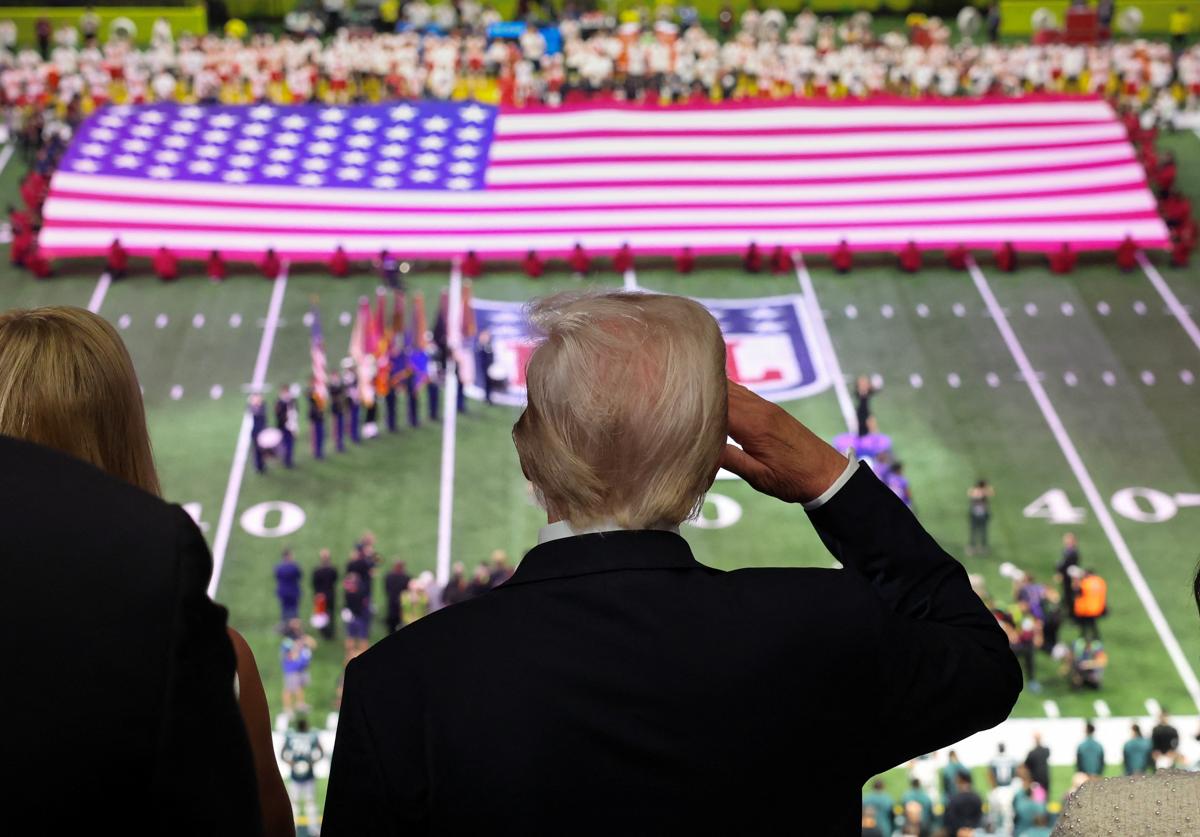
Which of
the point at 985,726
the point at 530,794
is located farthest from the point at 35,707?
the point at 985,726

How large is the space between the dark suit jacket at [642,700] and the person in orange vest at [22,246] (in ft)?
81.4

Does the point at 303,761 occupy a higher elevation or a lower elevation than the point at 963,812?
lower

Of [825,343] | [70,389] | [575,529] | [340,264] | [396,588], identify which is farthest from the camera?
[340,264]

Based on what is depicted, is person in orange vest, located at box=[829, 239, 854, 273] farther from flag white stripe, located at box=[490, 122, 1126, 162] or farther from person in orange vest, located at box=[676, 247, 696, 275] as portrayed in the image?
flag white stripe, located at box=[490, 122, 1126, 162]

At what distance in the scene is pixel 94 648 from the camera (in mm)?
1828

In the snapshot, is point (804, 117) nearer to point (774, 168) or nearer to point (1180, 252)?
point (774, 168)

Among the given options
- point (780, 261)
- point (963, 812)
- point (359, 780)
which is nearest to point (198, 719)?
point (359, 780)

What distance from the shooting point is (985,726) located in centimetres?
289

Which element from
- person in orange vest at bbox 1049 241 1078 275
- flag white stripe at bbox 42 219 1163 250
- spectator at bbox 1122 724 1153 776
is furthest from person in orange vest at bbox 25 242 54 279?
spectator at bbox 1122 724 1153 776

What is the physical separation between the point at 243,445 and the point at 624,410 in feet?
63.0

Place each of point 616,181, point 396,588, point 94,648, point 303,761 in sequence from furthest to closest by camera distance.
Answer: point 616,181 → point 396,588 → point 303,761 → point 94,648

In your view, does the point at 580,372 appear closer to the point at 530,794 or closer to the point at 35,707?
the point at 530,794

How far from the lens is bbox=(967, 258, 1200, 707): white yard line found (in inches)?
695

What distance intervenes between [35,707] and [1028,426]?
2075cm
